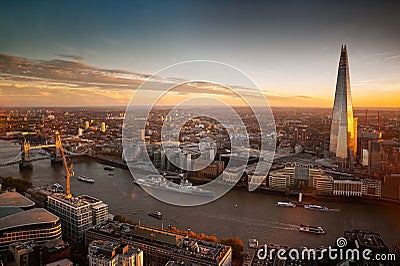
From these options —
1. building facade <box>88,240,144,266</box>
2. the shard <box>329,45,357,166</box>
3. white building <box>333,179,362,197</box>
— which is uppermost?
the shard <box>329,45,357,166</box>

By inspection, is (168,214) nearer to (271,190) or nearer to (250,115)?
(250,115)

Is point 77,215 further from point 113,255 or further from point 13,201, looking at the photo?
point 113,255

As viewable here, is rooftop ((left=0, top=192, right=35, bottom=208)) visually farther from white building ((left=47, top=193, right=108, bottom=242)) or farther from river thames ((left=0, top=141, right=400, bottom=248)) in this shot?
river thames ((left=0, top=141, right=400, bottom=248))

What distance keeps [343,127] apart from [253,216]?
10.2ft

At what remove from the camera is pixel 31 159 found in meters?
7.23

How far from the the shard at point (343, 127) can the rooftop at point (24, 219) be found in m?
4.74

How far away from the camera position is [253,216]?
3.97 m

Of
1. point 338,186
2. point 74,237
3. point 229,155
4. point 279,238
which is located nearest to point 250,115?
point 279,238

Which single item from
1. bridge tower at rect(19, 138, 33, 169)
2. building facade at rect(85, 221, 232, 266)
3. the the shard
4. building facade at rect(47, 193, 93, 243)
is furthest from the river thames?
bridge tower at rect(19, 138, 33, 169)

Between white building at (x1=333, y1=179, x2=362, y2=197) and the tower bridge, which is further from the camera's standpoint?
the tower bridge

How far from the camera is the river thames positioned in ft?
11.2

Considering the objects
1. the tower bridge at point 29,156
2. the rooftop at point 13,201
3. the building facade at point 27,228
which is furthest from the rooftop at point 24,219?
the tower bridge at point 29,156

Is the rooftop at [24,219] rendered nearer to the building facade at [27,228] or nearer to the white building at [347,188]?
the building facade at [27,228]

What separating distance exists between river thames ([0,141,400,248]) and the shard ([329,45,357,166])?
1.34m
